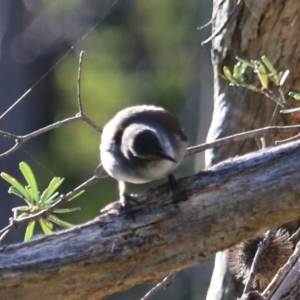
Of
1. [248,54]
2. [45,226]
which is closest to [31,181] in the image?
[45,226]

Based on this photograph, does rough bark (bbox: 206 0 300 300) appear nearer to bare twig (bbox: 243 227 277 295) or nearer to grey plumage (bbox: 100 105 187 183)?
grey plumage (bbox: 100 105 187 183)

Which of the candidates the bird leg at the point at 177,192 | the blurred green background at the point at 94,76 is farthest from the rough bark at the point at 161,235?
the blurred green background at the point at 94,76

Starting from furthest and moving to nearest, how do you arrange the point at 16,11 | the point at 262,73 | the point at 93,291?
the point at 16,11 < the point at 262,73 < the point at 93,291

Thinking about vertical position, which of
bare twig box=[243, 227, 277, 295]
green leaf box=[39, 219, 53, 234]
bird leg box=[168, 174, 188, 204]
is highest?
green leaf box=[39, 219, 53, 234]

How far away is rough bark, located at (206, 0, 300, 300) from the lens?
2.60 meters

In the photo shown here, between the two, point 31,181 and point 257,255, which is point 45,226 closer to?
point 31,181

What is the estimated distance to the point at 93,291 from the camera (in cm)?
174

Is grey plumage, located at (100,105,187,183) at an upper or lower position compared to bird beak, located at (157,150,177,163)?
upper

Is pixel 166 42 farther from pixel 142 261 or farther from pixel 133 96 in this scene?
pixel 142 261

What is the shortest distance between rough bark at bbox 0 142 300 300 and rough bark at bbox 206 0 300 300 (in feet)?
2.69

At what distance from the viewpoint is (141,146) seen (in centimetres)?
213

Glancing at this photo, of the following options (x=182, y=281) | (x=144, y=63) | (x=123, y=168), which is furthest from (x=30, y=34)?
(x=123, y=168)

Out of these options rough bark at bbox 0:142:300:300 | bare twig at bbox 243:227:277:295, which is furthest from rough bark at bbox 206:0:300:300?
rough bark at bbox 0:142:300:300

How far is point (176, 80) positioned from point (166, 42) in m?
0.66
